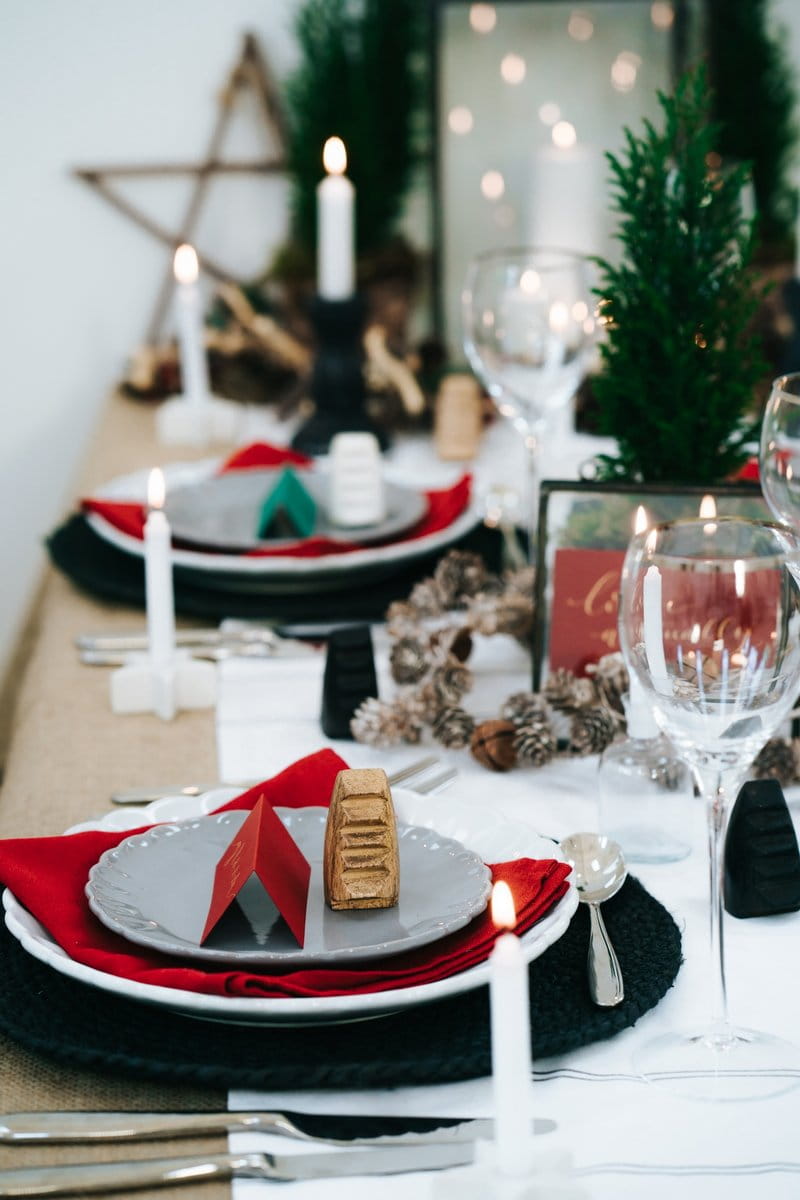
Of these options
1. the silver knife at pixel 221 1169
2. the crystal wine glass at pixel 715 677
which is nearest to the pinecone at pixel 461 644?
the crystal wine glass at pixel 715 677

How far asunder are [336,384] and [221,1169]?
1.42 meters

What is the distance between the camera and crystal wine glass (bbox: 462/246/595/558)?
137cm

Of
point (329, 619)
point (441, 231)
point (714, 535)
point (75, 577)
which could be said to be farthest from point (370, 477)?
point (441, 231)

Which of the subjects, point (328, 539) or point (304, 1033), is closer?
point (304, 1033)

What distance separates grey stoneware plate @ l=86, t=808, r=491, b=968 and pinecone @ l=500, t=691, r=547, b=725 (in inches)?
9.0

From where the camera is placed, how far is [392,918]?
70 cm

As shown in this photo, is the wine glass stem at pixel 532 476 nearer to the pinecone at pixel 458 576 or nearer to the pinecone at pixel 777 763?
the pinecone at pixel 458 576

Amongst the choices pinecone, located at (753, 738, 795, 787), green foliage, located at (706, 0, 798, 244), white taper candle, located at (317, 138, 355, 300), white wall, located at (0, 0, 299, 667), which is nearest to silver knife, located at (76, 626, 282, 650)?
pinecone, located at (753, 738, 795, 787)

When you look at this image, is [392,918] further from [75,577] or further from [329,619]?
[75,577]


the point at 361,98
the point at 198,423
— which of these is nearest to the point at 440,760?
the point at 198,423

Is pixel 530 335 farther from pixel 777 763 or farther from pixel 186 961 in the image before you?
pixel 186 961

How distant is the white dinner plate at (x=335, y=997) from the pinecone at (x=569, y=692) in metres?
0.20

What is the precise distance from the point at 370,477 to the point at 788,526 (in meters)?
0.59

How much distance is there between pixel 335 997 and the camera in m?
0.62
